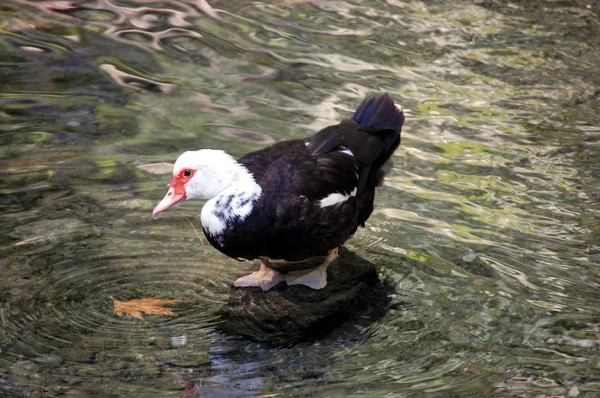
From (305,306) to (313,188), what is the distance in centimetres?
71

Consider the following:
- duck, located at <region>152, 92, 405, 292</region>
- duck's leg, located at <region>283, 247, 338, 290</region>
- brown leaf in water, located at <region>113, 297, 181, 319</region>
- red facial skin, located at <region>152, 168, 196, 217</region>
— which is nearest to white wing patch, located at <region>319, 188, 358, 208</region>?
duck, located at <region>152, 92, 405, 292</region>

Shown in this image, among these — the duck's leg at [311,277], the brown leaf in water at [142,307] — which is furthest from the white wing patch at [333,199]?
the brown leaf in water at [142,307]

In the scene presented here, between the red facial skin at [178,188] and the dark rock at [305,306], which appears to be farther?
the red facial skin at [178,188]

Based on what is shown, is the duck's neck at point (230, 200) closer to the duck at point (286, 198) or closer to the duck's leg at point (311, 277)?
the duck at point (286, 198)

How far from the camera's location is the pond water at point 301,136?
444cm

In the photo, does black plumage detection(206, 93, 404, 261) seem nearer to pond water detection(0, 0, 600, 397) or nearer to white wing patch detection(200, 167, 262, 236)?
white wing patch detection(200, 167, 262, 236)

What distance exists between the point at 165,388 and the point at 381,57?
5.07 m

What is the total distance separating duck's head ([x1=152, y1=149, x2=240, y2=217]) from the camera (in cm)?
508

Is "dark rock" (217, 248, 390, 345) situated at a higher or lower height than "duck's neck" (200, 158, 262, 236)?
lower

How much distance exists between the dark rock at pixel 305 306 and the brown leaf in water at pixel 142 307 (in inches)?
13.2

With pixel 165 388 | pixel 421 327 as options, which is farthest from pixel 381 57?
pixel 165 388

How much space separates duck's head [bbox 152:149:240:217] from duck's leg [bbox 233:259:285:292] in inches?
22.9

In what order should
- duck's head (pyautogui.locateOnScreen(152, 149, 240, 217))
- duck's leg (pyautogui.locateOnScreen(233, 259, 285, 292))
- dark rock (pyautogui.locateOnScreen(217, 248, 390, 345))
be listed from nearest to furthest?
dark rock (pyautogui.locateOnScreen(217, 248, 390, 345)) → duck's head (pyautogui.locateOnScreen(152, 149, 240, 217)) → duck's leg (pyautogui.locateOnScreen(233, 259, 285, 292))

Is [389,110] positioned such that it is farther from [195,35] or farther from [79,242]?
[195,35]
